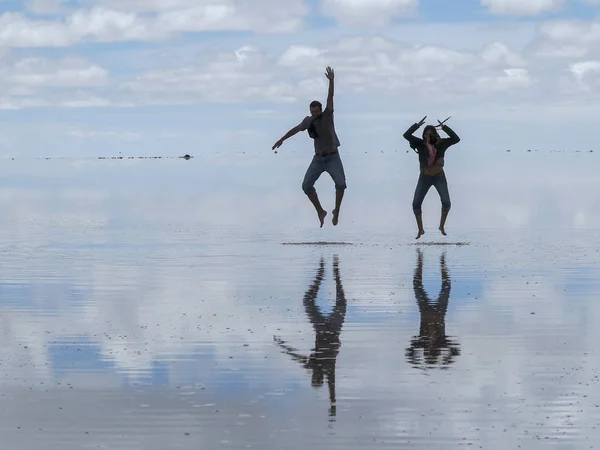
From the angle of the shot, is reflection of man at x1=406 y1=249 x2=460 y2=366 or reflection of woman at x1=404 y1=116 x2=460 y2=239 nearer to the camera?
reflection of man at x1=406 y1=249 x2=460 y2=366

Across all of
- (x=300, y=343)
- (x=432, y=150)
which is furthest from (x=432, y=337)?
(x=432, y=150)

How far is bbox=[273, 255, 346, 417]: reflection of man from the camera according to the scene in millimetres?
9484

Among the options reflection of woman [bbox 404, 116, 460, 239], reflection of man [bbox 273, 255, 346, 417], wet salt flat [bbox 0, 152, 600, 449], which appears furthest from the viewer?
reflection of woman [bbox 404, 116, 460, 239]

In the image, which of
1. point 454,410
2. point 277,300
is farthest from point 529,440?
point 277,300

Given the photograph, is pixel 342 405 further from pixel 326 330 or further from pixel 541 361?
pixel 326 330

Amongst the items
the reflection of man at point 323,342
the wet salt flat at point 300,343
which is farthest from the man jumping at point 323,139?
the reflection of man at point 323,342

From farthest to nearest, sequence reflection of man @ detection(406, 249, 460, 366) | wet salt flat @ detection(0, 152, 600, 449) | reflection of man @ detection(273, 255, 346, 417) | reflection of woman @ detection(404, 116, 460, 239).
Result: reflection of woman @ detection(404, 116, 460, 239), reflection of man @ detection(406, 249, 460, 366), reflection of man @ detection(273, 255, 346, 417), wet salt flat @ detection(0, 152, 600, 449)

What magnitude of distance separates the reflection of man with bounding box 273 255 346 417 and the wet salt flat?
0.02 m

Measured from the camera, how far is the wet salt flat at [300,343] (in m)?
7.89

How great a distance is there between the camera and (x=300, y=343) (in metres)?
11.1

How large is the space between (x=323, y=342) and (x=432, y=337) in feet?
3.00

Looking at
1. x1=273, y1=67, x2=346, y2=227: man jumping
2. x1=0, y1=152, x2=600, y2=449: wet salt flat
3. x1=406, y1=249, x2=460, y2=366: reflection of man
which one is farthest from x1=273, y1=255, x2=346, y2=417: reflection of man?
x1=273, y1=67, x2=346, y2=227: man jumping

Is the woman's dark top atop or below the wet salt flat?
atop

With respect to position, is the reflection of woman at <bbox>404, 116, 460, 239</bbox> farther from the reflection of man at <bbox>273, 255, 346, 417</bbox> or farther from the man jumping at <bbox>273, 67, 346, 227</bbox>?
the reflection of man at <bbox>273, 255, 346, 417</bbox>
